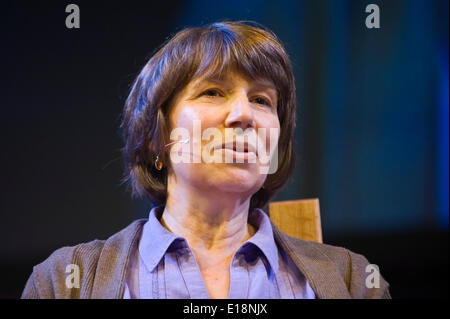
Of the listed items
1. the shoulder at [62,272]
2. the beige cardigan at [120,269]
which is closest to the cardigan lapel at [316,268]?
the beige cardigan at [120,269]

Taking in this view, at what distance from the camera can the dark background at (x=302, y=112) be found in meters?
1.27

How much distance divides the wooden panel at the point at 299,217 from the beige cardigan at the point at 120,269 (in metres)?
0.18

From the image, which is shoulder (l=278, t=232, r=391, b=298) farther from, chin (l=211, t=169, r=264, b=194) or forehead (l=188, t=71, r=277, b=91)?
forehead (l=188, t=71, r=277, b=91)

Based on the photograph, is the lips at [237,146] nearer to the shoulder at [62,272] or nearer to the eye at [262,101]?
the eye at [262,101]

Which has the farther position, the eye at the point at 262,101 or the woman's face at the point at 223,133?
the eye at the point at 262,101

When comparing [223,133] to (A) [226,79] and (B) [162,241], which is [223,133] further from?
(B) [162,241]

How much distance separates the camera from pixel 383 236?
176 cm

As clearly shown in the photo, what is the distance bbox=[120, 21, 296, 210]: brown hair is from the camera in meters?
1.05

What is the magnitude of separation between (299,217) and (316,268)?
1.10 feet

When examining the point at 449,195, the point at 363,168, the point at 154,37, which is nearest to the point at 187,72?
the point at 154,37

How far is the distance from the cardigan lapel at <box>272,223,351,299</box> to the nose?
1.11ft

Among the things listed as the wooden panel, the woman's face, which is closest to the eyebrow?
the woman's face

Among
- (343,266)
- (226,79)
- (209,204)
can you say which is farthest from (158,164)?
(343,266)
